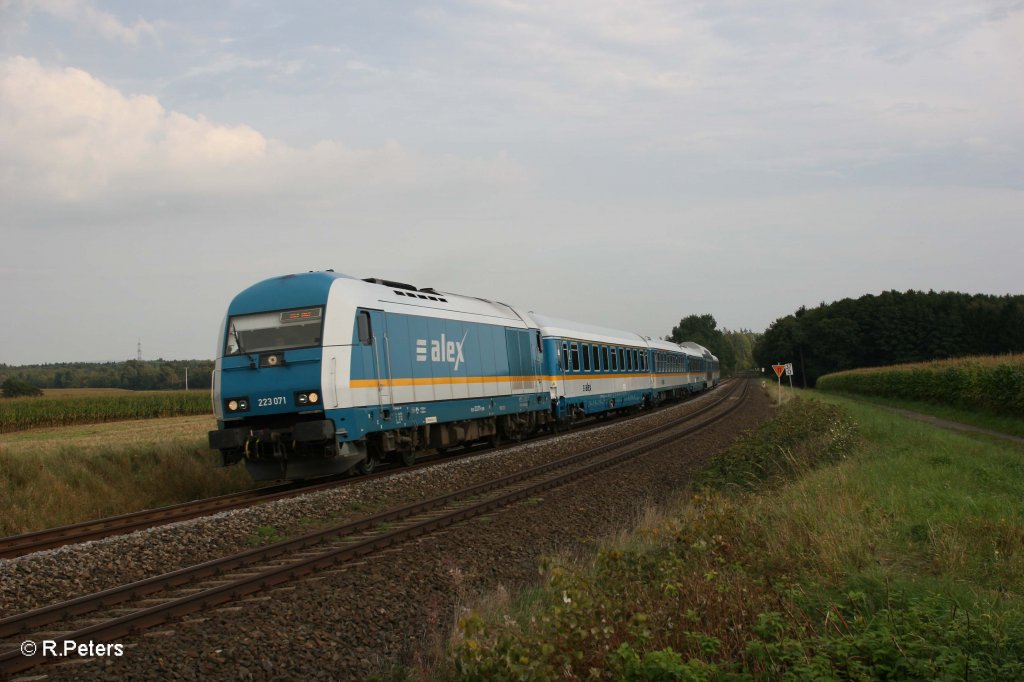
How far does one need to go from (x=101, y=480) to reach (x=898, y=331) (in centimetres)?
9312

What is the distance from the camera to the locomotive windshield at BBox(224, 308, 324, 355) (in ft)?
45.5

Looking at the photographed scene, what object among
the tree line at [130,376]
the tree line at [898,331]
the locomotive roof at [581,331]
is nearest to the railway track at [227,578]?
the locomotive roof at [581,331]

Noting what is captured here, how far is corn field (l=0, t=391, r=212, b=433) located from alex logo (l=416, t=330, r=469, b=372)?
94.8 ft

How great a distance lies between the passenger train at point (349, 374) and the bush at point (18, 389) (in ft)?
123

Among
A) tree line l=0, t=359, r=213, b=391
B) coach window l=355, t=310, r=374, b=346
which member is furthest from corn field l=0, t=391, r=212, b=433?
coach window l=355, t=310, r=374, b=346

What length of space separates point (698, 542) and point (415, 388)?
385 inches

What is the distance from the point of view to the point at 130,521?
11.8m

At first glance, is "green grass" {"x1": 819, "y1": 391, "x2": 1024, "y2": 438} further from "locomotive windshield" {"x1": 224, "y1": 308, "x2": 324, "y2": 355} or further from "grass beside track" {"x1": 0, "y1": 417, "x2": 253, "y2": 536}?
"grass beside track" {"x1": 0, "y1": 417, "x2": 253, "y2": 536}

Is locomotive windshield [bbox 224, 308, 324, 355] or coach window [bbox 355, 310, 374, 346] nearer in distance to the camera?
locomotive windshield [bbox 224, 308, 324, 355]

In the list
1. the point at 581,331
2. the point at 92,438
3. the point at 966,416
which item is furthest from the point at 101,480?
the point at 966,416

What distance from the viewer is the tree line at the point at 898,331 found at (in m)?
82.3

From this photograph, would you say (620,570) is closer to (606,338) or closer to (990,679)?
(990,679)

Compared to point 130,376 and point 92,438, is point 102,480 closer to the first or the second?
point 92,438

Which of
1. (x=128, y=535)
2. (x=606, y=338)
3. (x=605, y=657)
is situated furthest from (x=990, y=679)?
(x=606, y=338)
